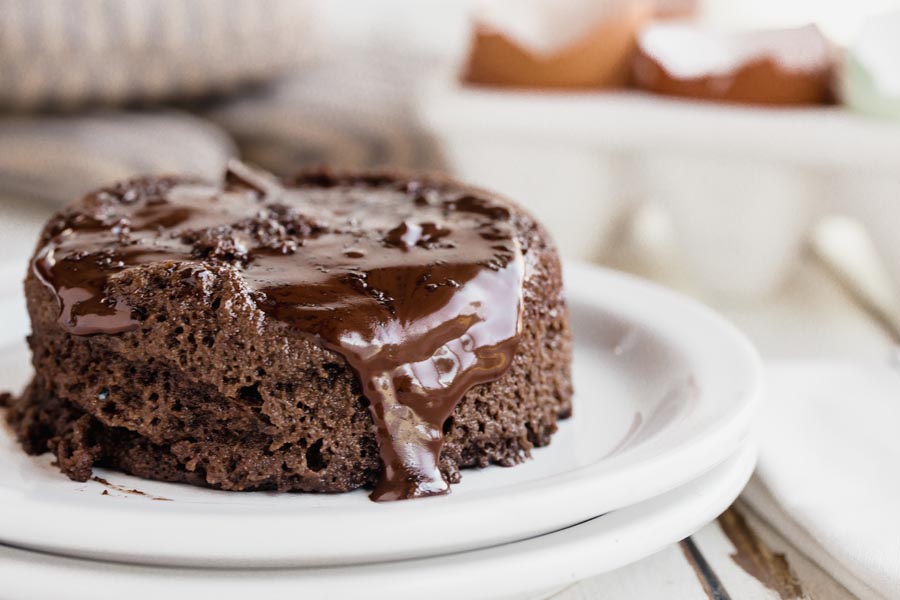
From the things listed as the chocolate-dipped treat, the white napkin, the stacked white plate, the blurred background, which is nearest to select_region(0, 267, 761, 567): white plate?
the stacked white plate

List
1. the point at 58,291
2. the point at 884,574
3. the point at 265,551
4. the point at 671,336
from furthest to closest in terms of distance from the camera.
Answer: the point at 671,336, the point at 58,291, the point at 884,574, the point at 265,551

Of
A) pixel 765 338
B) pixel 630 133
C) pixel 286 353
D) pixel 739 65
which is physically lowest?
pixel 765 338

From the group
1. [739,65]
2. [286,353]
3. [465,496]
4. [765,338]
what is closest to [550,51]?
[739,65]

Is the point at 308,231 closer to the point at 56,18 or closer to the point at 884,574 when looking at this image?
the point at 884,574

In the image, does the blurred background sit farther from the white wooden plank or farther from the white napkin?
the white wooden plank

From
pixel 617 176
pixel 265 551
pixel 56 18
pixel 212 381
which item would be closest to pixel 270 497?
pixel 212 381

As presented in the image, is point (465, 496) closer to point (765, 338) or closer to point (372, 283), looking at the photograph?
point (372, 283)
